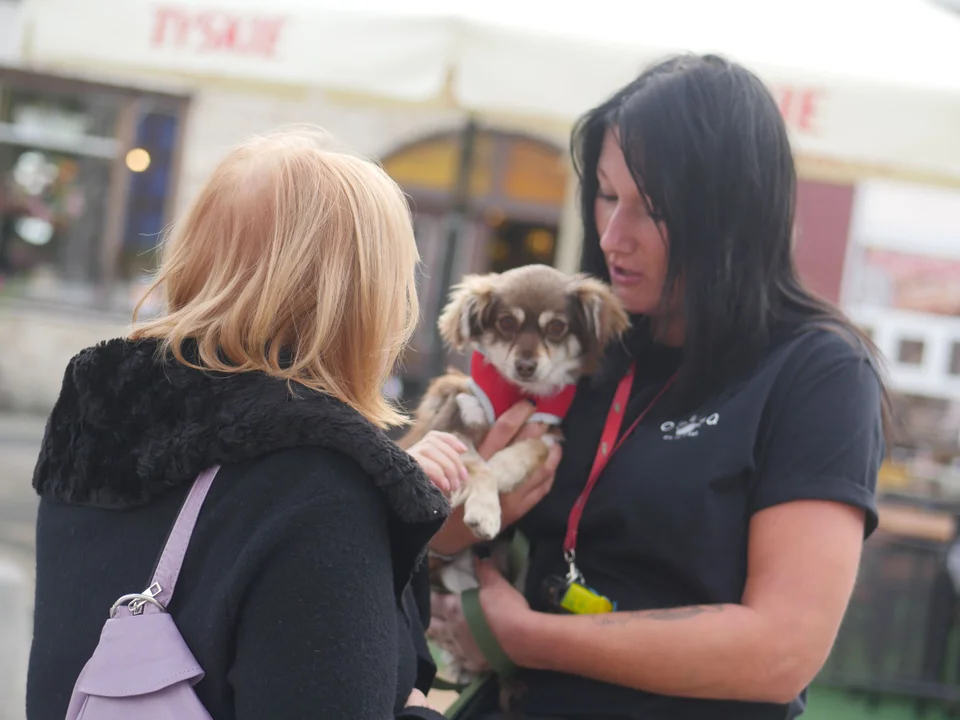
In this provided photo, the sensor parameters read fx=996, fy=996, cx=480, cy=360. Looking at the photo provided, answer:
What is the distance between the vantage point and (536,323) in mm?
2793

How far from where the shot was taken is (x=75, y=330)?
12.9m

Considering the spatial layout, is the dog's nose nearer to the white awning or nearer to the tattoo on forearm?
the tattoo on forearm

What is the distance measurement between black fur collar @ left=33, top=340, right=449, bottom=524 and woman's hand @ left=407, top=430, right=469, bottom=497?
1.41ft

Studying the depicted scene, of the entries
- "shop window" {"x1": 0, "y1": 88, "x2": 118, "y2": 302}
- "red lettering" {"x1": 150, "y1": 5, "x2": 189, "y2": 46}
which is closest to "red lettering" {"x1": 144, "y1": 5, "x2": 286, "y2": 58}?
"red lettering" {"x1": 150, "y1": 5, "x2": 189, "y2": 46}

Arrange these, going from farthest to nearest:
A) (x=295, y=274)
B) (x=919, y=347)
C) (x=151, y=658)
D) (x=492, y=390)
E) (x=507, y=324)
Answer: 1. (x=919, y=347)
2. (x=507, y=324)
3. (x=492, y=390)
4. (x=295, y=274)
5. (x=151, y=658)

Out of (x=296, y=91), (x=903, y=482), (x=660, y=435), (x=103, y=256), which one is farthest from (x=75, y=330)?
(x=660, y=435)

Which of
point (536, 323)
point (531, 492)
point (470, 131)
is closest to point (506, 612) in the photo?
point (531, 492)

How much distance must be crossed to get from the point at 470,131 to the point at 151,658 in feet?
16.5

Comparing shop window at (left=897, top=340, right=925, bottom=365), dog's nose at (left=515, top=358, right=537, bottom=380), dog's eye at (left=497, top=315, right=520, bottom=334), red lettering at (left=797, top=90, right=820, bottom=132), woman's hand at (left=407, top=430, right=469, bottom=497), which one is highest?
red lettering at (left=797, top=90, right=820, bottom=132)

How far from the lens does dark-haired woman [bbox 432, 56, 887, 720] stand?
5.88ft

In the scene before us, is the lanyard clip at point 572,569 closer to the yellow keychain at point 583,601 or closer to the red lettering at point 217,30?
the yellow keychain at point 583,601

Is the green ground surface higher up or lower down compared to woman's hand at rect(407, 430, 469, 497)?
lower down

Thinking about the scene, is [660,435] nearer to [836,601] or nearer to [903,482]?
[836,601]

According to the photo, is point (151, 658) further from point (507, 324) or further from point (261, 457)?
point (507, 324)
